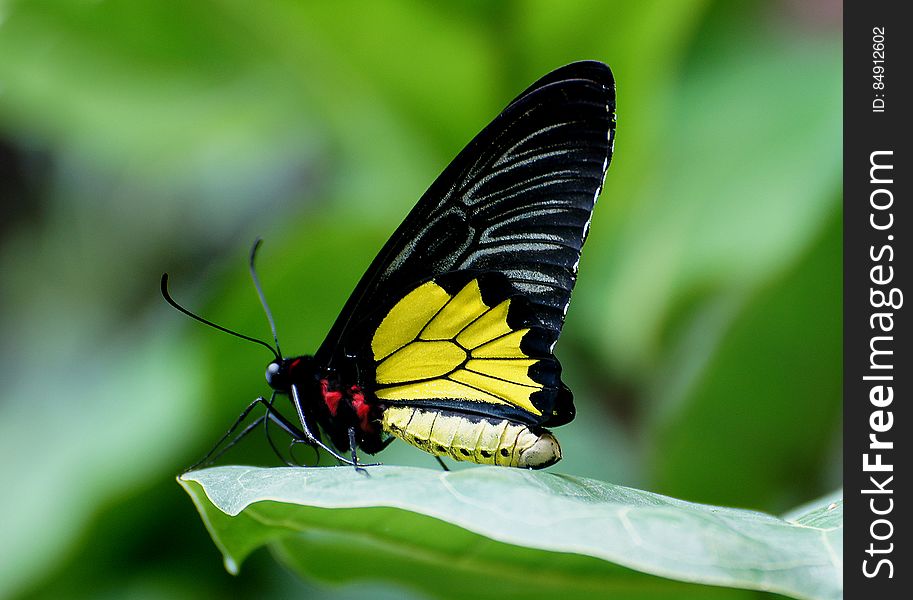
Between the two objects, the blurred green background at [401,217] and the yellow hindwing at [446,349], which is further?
the blurred green background at [401,217]

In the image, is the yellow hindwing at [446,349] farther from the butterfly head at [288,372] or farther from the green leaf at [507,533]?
the green leaf at [507,533]

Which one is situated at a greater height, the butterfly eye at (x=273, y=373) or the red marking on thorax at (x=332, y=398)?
the butterfly eye at (x=273, y=373)

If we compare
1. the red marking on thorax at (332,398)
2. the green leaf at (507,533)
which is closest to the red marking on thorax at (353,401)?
the red marking on thorax at (332,398)

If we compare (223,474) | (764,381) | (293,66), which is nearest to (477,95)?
(293,66)

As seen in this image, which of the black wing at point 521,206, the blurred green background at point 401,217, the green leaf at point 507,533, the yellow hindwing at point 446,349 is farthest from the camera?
the blurred green background at point 401,217

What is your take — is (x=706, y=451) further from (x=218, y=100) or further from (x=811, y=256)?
(x=218, y=100)

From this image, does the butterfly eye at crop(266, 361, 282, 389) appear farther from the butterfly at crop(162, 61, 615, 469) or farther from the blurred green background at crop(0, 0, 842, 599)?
the blurred green background at crop(0, 0, 842, 599)
